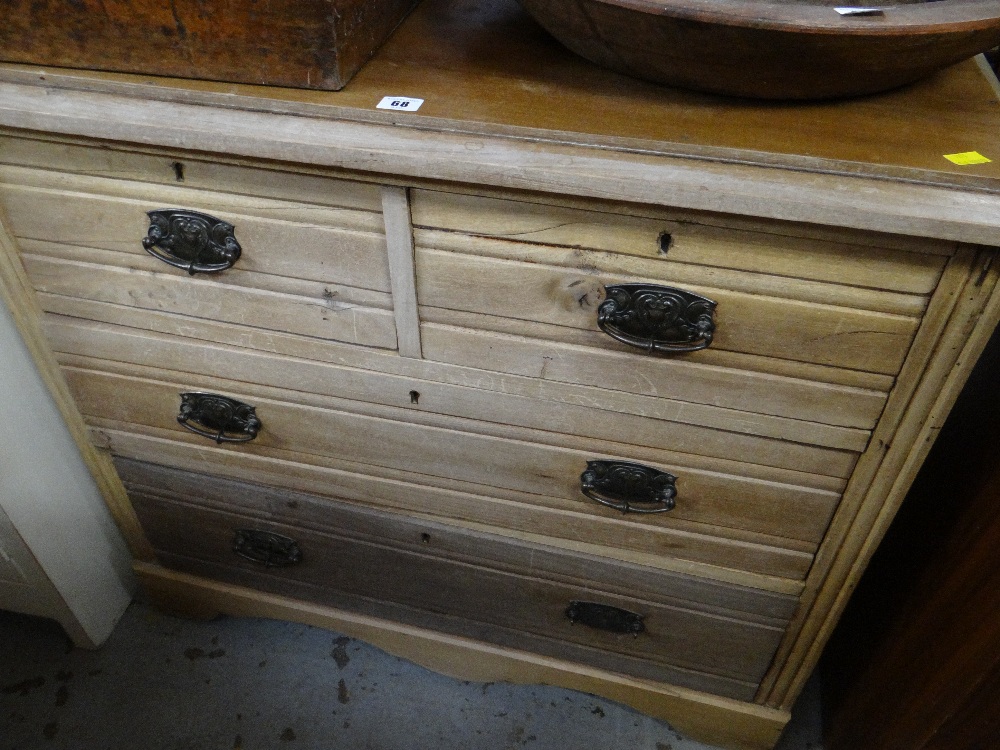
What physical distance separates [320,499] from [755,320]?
64 centimetres

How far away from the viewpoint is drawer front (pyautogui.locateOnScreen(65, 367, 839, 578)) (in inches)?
34.5

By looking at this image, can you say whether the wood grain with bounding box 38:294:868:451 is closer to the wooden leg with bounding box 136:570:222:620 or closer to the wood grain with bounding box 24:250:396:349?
the wood grain with bounding box 24:250:396:349

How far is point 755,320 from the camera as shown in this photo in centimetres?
72

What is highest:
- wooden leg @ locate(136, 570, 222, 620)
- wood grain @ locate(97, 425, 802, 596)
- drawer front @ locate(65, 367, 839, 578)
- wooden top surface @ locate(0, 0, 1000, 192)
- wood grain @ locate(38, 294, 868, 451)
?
wooden top surface @ locate(0, 0, 1000, 192)

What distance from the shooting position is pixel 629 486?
900 millimetres

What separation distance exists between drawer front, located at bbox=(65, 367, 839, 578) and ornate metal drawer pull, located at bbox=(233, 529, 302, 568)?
17 cm

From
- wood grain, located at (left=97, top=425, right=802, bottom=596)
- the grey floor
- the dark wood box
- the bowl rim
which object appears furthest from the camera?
the grey floor

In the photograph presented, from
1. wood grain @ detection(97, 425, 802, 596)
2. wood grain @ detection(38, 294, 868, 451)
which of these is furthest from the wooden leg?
wood grain @ detection(38, 294, 868, 451)

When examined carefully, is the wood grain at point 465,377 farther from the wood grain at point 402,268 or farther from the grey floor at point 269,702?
the grey floor at point 269,702

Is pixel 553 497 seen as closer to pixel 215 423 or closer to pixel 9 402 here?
pixel 215 423

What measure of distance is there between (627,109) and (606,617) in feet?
2.24

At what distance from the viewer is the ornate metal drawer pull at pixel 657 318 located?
0.72 m

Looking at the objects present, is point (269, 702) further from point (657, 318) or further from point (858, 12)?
point (858, 12)

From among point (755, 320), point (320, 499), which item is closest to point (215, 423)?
point (320, 499)
